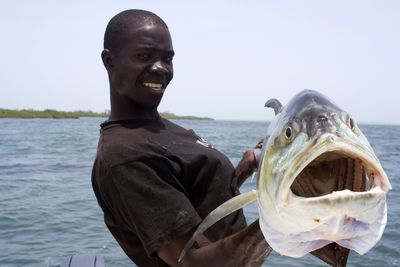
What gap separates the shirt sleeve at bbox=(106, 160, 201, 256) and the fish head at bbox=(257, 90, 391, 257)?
46 centimetres

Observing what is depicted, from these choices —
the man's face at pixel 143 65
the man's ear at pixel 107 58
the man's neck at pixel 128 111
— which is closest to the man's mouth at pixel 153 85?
the man's face at pixel 143 65

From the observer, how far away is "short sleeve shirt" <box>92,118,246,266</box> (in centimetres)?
214

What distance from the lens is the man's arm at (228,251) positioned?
→ 193cm

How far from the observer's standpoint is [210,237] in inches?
97.2

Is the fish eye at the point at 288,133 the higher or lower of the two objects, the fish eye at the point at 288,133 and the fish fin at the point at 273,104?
the higher

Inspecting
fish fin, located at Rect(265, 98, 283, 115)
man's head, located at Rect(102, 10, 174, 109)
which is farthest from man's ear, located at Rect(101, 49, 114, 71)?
fish fin, located at Rect(265, 98, 283, 115)

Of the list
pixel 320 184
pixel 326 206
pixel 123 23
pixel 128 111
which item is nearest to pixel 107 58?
pixel 123 23

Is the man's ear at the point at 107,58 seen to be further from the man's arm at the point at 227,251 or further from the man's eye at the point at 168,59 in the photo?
the man's arm at the point at 227,251

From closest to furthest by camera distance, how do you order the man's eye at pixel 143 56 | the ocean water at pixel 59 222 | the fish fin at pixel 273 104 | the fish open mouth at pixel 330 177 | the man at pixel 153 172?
the fish open mouth at pixel 330 177 → the man at pixel 153 172 → the man's eye at pixel 143 56 → the fish fin at pixel 273 104 → the ocean water at pixel 59 222

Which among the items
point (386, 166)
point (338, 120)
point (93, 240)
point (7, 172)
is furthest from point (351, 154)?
point (386, 166)

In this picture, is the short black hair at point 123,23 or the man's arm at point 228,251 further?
the short black hair at point 123,23

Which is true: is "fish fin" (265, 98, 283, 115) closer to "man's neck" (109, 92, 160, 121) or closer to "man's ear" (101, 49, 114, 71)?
"man's neck" (109, 92, 160, 121)

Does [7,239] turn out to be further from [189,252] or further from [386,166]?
[386,166]

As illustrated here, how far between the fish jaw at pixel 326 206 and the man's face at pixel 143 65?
1113 millimetres
